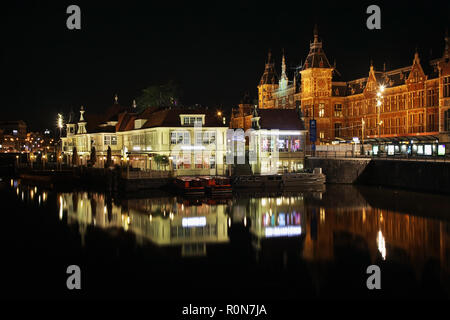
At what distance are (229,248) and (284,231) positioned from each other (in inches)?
240

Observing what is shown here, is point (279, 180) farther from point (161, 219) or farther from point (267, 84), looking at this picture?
point (267, 84)

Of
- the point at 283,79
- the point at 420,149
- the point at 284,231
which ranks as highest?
the point at 283,79

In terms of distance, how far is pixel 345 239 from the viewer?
30.5m

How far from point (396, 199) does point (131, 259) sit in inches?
1125

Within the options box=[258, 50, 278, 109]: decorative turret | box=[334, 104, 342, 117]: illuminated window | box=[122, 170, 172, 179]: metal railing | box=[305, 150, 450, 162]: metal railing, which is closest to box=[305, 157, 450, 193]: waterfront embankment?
box=[305, 150, 450, 162]: metal railing

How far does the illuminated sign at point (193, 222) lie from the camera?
117 feet

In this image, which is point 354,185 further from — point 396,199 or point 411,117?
point 411,117

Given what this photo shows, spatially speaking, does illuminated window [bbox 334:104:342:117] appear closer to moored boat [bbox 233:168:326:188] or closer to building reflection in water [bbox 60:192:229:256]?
moored boat [bbox 233:168:326:188]

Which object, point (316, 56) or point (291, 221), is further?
point (316, 56)

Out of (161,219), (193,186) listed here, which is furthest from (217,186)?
(161,219)

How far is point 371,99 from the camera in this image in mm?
91625

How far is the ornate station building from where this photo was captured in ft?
245

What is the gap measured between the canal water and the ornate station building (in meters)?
31.5
